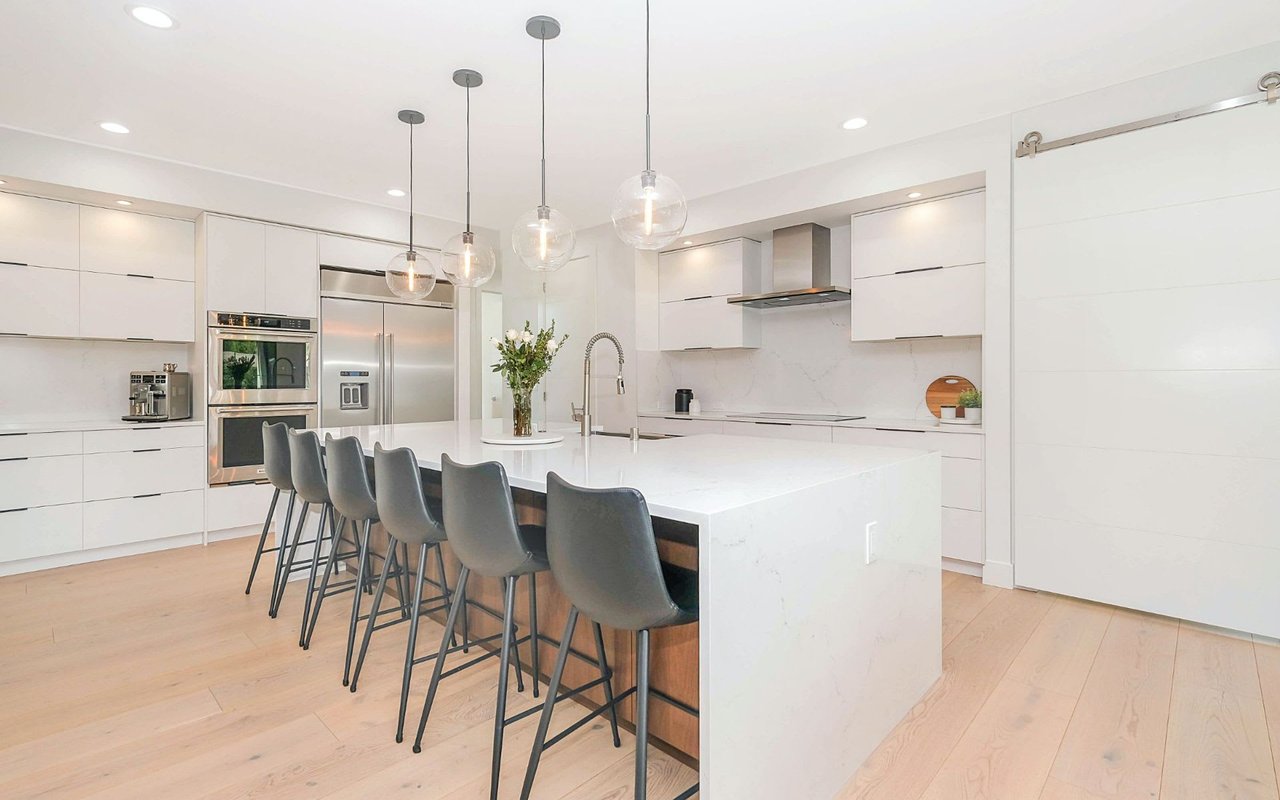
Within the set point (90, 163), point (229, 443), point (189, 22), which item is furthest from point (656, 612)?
point (90, 163)

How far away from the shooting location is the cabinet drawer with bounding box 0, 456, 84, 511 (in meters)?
3.68

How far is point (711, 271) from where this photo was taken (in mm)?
5102

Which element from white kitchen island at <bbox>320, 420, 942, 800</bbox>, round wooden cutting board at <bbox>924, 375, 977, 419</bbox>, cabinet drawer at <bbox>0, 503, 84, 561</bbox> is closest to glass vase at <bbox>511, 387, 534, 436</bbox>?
white kitchen island at <bbox>320, 420, 942, 800</bbox>

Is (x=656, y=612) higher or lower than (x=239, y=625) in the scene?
higher

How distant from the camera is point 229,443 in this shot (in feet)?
14.7

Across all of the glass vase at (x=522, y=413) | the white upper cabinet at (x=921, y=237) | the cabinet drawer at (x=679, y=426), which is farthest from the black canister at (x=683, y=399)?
the glass vase at (x=522, y=413)

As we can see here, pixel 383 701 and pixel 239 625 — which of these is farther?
pixel 239 625

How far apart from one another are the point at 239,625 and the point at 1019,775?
124 inches

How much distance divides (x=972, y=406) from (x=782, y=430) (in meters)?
1.17

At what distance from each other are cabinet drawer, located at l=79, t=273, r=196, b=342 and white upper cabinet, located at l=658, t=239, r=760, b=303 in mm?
3555

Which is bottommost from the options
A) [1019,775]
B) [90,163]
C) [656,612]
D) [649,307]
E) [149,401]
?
[1019,775]

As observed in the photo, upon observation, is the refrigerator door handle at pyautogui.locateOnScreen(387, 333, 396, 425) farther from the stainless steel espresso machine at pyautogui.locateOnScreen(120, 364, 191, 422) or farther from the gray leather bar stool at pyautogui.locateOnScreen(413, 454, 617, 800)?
the gray leather bar stool at pyautogui.locateOnScreen(413, 454, 617, 800)

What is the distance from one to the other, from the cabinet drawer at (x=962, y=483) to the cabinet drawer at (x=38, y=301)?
18.0 feet

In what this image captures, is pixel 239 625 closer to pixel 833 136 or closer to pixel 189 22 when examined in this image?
pixel 189 22
